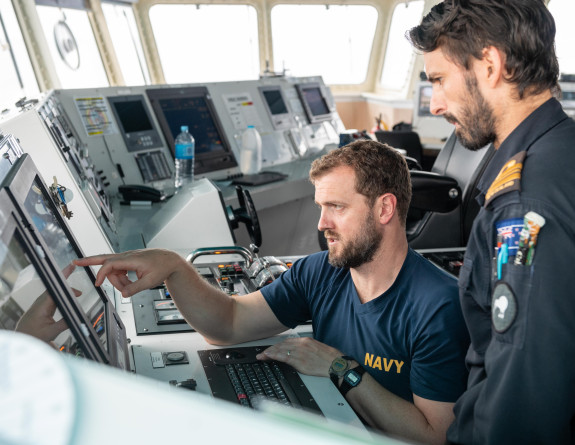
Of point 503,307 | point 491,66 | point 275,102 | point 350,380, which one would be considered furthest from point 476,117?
point 275,102

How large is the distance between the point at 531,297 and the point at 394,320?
0.53 m

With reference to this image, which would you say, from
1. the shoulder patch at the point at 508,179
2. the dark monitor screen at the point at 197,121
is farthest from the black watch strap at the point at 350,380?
the dark monitor screen at the point at 197,121

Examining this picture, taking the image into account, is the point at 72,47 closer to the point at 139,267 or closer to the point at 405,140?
the point at 405,140

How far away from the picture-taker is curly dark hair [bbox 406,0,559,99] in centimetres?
107

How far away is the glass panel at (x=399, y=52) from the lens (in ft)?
23.5

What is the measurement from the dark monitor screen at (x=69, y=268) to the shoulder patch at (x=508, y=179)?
679 millimetres

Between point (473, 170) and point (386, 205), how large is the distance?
1.58 meters

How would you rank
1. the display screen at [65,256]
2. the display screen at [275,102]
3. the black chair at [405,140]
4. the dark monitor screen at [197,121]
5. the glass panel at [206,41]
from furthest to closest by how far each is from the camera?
the glass panel at [206,41]
the black chair at [405,140]
the display screen at [275,102]
the dark monitor screen at [197,121]
the display screen at [65,256]

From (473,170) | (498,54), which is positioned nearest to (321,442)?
(498,54)

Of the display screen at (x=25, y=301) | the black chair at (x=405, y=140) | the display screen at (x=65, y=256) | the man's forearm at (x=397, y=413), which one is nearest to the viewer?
the display screen at (x=25, y=301)

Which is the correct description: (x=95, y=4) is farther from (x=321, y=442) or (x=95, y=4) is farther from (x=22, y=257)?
(x=321, y=442)

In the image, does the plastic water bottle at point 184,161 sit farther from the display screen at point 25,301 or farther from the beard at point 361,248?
the display screen at point 25,301

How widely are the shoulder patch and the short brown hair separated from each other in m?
0.48

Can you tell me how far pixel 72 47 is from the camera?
476 cm
